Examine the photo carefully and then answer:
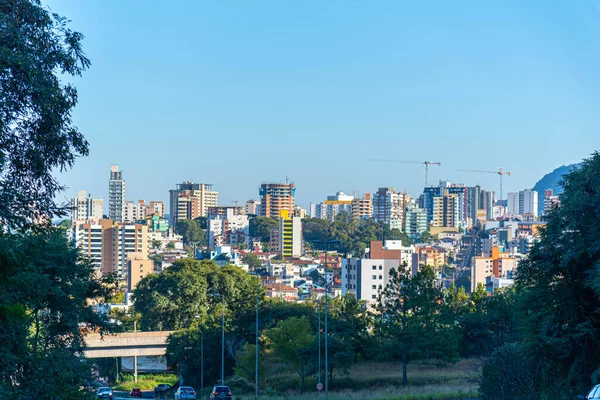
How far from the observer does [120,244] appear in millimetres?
195875

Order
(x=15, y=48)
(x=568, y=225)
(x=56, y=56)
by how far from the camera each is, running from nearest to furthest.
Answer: (x=15, y=48)
(x=56, y=56)
(x=568, y=225)

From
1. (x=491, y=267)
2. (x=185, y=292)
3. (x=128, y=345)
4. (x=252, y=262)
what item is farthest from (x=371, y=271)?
(x=128, y=345)

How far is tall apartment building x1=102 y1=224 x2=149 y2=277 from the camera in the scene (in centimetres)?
19512

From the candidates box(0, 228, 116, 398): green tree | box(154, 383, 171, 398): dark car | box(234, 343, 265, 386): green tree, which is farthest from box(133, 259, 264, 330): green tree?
box(0, 228, 116, 398): green tree

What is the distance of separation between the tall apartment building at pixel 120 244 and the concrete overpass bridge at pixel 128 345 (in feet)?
437

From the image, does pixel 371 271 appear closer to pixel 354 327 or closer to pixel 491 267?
pixel 491 267

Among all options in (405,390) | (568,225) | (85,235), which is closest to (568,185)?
(568,225)

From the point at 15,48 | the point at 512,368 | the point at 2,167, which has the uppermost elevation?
the point at 15,48

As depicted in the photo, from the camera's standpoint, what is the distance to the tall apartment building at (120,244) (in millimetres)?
195125

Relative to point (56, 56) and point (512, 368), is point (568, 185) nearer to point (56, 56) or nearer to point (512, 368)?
point (512, 368)

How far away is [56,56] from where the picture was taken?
530 inches

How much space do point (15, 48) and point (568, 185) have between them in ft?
63.3

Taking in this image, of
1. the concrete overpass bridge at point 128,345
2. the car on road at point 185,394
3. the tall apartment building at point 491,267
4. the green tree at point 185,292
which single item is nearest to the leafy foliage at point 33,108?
the car on road at point 185,394

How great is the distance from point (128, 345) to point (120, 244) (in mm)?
137425
